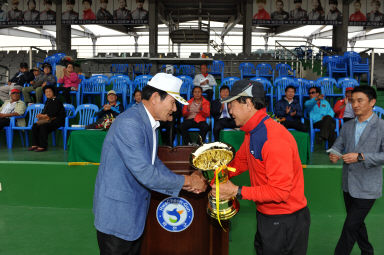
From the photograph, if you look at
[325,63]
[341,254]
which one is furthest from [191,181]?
[325,63]

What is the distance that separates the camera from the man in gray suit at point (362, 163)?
2230mm

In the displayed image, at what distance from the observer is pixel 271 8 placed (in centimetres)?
1323

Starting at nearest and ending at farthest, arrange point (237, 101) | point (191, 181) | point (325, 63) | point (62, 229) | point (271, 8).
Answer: point (237, 101) < point (191, 181) < point (62, 229) < point (325, 63) < point (271, 8)

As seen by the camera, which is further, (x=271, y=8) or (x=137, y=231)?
(x=271, y=8)

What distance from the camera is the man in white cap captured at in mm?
1495

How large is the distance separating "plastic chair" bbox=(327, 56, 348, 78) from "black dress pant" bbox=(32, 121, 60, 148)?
7.32 m

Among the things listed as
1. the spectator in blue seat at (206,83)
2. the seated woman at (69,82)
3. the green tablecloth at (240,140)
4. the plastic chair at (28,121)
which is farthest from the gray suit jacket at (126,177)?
the seated woman at (69,82)

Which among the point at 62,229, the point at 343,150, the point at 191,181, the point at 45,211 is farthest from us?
the point at 45,211

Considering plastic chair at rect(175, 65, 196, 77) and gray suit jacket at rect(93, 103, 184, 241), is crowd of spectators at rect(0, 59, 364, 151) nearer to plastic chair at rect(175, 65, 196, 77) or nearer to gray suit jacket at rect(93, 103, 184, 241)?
gray suit jacket at rect(93, 103, 184, 241)

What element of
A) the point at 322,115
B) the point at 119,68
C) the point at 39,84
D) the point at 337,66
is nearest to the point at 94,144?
the point at 39,84

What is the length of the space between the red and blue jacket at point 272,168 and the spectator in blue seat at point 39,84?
6.18 meters


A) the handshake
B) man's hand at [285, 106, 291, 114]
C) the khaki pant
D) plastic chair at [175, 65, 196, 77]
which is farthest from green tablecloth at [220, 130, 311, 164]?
plastic chair at [175, 65, 196, 77]

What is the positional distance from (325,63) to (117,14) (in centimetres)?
820

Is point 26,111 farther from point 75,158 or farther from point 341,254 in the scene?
point 341,254
